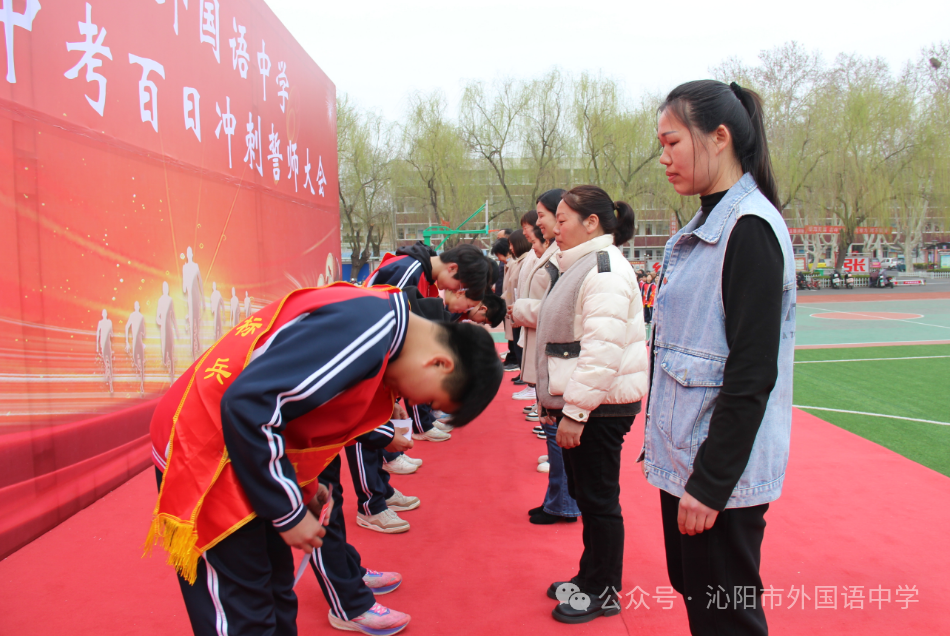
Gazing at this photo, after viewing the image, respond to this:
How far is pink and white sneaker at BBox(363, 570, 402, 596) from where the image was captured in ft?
8.29

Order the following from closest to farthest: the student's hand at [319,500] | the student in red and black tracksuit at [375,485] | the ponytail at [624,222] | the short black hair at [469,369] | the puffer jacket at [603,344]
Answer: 1. the short black hair at [469,369]
2. the student's hand at [319,500]
3. the puffer jacket at [603,344]
4. the ponytail at [624,222]
5. the student in red and black tracksuit at [375,485]

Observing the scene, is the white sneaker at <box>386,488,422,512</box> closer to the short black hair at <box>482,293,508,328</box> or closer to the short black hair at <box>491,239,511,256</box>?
the short black hair at <box>482,293,508,328</box>

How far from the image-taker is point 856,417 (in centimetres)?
520

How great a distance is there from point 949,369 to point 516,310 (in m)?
6.40

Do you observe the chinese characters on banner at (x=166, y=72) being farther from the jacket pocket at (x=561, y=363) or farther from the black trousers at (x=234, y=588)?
the jacket pocket at (x=561, y=363)

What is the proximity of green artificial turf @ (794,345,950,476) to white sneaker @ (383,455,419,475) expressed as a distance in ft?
11.5

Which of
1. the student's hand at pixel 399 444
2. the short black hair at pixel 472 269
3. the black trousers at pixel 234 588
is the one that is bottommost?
the black trousers at pixel 234 588

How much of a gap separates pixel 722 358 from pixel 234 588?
1.26m

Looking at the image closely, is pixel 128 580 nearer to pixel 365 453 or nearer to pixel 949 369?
pixel 365 453

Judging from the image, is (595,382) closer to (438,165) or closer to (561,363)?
(561,363)

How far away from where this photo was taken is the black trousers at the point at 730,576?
1.37 m

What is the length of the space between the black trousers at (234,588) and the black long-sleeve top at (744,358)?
1031 millimetres

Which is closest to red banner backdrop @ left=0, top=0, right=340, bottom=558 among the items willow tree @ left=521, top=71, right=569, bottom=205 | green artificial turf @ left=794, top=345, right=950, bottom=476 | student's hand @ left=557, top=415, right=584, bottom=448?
student's hand @ left=557, top=415, right=584, bottom=448

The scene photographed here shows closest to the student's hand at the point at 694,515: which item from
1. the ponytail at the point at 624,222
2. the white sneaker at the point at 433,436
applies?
the ponytail at the point at 624,222
